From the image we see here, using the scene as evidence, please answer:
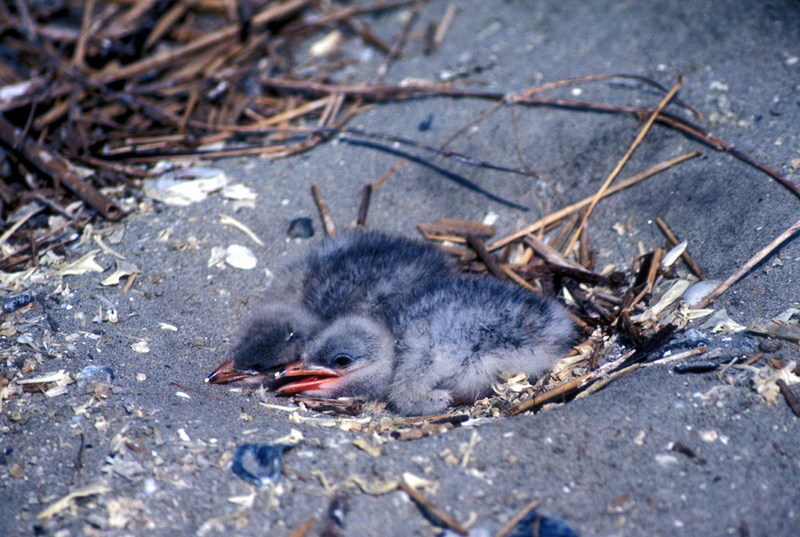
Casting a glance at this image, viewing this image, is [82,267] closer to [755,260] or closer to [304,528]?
[304,528]

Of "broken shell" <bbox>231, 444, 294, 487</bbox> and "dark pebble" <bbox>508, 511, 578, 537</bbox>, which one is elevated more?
"dark pebble" <bbox>508, 511, 578, 537</bbox>

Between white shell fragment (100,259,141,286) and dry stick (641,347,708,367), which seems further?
white shell fragment (100,259,141,286)

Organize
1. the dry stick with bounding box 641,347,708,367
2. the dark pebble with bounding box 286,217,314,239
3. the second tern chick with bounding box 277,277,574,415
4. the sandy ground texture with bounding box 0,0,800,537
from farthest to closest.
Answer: the dark pebble with bounding box 286,217,314,239
the second tern chick with bounding box 277,277,574,415
the dry stick with bounding box 641,347,708,367
the sandy ground texture with bounding box 0,0,800,537

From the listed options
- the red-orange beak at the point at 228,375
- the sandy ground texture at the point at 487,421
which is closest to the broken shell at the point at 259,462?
the sandy ground texture at the point at 487,421

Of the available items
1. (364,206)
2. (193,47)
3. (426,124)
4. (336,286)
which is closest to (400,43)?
(426,124)

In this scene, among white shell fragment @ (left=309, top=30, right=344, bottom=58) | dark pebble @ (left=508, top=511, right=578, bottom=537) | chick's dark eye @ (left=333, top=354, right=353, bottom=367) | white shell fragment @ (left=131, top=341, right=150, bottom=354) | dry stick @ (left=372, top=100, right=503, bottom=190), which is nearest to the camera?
dark pebble @ (left=508, top=511, right=578, bottom=537)

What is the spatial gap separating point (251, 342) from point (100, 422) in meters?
0.71

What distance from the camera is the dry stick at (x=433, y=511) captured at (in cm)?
188

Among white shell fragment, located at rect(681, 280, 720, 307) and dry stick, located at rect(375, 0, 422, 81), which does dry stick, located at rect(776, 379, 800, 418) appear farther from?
dry stick, located at rect(375, 0, 422, 81)

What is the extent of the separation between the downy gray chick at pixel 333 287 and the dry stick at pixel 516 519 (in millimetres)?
1142

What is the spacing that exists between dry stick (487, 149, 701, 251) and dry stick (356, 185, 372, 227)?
65cm

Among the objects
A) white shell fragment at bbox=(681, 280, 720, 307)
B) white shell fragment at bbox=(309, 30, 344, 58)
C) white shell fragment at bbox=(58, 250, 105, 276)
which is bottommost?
white shell fragment at bbox=(58, 250, 105, 276)

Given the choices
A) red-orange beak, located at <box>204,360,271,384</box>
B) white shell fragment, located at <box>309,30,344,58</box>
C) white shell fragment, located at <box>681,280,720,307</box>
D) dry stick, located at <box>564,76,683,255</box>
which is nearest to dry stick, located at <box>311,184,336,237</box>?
red-orange beak, located at <box>204,360,271,384</box>

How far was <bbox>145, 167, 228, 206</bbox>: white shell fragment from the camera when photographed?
353 centimetres
